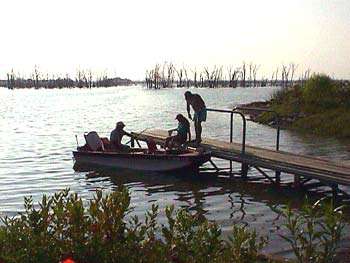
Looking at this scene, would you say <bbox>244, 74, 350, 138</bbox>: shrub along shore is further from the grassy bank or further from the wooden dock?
the wooden dock

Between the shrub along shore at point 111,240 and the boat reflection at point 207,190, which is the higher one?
the shrub along shore at point 111,240

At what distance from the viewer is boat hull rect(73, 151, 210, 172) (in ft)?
50.2

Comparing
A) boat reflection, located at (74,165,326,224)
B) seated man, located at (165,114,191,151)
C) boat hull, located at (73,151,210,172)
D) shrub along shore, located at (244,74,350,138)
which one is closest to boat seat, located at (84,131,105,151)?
boat hull, located at (73,151,210,172)

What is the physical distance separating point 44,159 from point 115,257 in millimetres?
16797

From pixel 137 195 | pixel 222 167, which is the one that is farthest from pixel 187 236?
pixel 222 167

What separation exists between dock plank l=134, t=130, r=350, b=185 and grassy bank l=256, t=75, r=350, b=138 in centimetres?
1261

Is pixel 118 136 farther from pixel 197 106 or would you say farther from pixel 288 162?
pixel 288 162

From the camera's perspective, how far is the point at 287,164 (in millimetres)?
13391

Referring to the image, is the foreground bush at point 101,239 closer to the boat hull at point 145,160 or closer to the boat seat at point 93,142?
the boat hull at point 145,160

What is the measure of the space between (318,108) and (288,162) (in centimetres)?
2017

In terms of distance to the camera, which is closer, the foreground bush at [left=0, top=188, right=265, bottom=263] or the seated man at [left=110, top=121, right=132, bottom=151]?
the foreground bush at [left=0, top=188, right=265, bottom=263]

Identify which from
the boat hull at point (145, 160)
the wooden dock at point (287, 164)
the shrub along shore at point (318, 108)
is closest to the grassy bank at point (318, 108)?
the shrub along shore at point (318, 108)

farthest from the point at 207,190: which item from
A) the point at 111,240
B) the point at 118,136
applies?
the point at 111,240

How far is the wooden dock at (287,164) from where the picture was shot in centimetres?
1209
